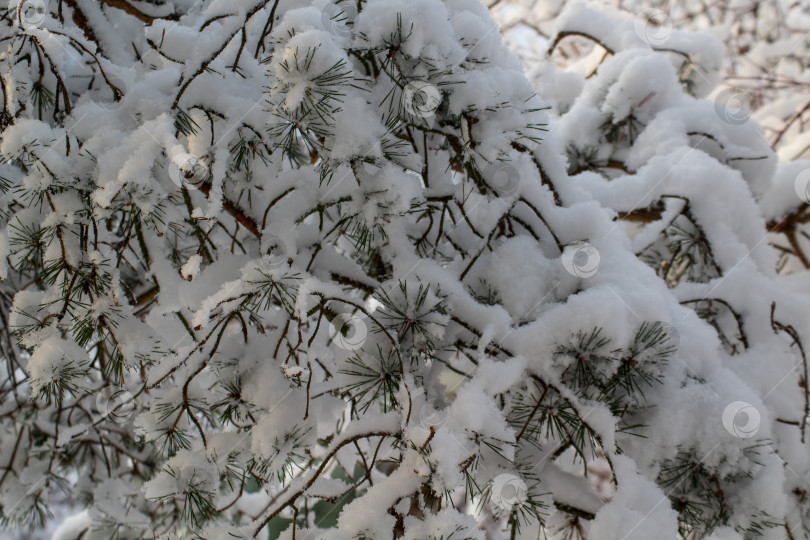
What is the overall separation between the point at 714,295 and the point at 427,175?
963 millimetres

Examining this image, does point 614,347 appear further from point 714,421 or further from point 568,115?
point 568,115

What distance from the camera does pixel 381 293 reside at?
1.19m

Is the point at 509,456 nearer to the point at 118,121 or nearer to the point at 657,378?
the point at 657,378

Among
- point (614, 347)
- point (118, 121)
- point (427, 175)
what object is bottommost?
point (614, 347)

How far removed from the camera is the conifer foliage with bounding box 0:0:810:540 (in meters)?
1.10

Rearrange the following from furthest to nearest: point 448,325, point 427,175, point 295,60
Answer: point 427,175, point 448,325, point 295,60

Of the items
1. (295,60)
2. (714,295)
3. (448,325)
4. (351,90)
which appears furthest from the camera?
(714,295)

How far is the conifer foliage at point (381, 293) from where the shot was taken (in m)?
1.10

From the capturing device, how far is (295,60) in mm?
1021

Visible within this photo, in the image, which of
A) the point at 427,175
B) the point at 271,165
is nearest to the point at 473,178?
Result: the point at 427,175

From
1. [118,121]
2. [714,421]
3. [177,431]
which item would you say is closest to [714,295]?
[714,421]

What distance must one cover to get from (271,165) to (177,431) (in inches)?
27.1

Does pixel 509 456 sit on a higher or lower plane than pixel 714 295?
higher

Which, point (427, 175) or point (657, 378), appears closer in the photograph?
point (657, 378)
